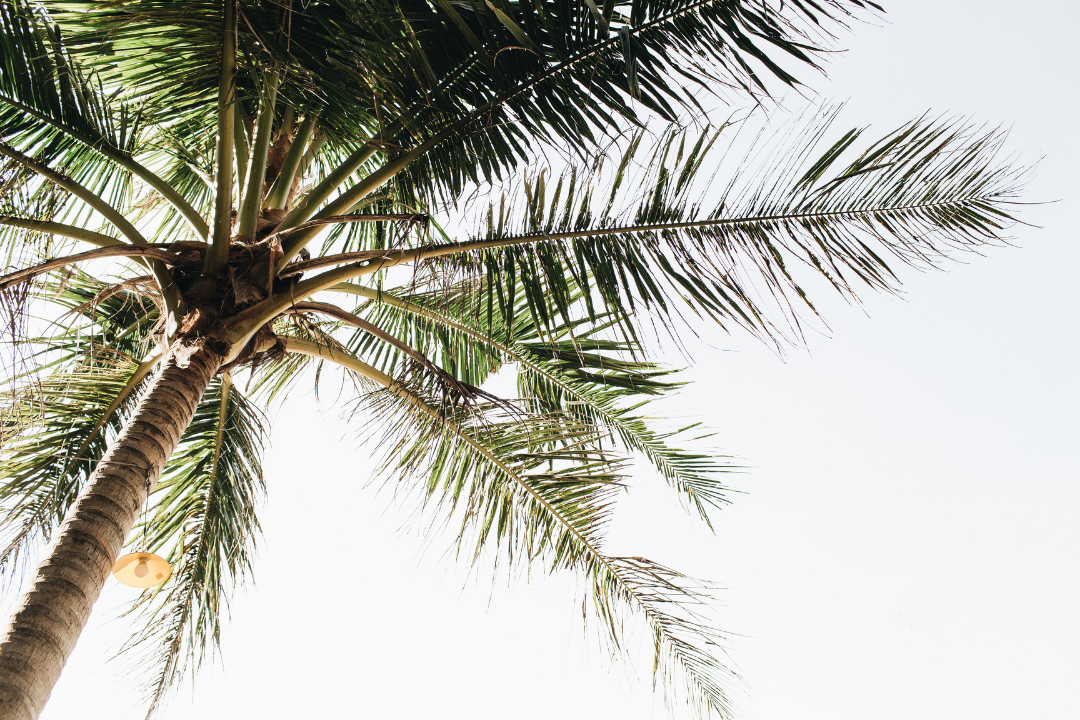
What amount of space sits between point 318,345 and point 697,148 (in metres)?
1.97

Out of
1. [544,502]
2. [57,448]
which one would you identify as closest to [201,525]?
[57,448]

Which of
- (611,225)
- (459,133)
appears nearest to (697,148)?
(611,225)

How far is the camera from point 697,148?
2998mm

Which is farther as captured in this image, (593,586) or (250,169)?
(593,586)

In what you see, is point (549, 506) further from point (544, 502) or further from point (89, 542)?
point (89, 542)

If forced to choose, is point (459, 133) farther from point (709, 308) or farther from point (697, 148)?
point (709, 308)

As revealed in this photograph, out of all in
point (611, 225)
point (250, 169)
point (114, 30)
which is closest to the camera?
point (114, 30)

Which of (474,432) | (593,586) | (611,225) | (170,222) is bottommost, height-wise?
(593,586)

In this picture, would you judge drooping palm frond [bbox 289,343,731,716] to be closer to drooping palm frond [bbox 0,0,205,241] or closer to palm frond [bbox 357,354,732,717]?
palm frond [bbox 357,354,732,717]

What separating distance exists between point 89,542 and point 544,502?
7.39ft

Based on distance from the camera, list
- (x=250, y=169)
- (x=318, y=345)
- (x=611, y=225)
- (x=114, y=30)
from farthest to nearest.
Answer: (x=318, y=345), (x=250, y=169), (x=611, y=225), (x=114, y=30)

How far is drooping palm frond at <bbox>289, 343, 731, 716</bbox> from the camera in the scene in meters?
3.93

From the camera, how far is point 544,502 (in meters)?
4.10

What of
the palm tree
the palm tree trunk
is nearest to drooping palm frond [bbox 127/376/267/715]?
the palm tree
